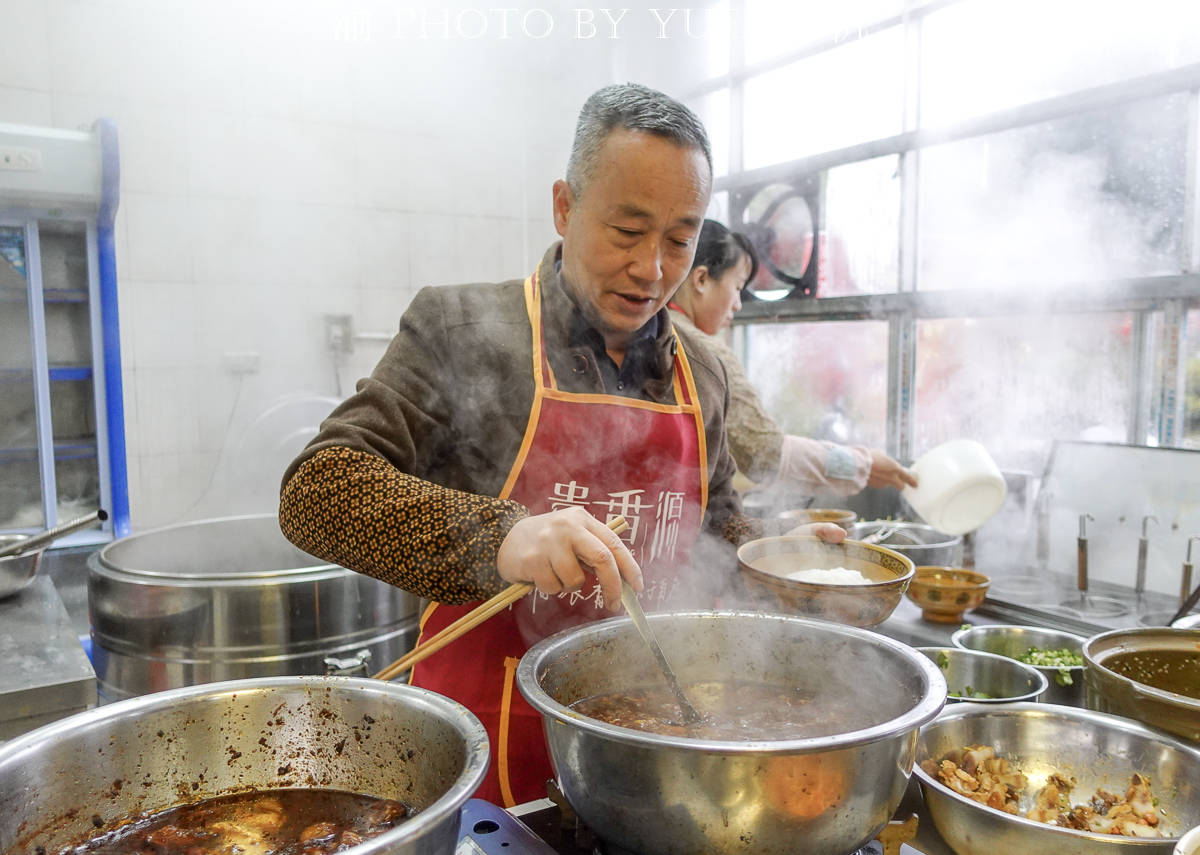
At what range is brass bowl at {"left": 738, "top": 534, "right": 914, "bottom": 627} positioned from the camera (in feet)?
→ 4.85

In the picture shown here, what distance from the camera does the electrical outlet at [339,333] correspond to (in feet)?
15.7

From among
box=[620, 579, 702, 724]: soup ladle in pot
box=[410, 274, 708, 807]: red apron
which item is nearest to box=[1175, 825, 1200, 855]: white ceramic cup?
box=[620, 579, 702, 724]: soup ladle in pot

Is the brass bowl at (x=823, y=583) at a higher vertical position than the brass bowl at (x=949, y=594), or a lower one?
higher

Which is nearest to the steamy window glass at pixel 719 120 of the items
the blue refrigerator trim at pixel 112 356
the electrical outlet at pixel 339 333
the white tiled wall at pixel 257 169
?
the white tiled wall at pixel 257 169

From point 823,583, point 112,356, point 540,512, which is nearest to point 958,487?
point 823,583

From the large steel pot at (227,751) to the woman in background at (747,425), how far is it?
2.35 m

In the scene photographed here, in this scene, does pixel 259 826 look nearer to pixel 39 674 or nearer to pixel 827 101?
pixel 39 674

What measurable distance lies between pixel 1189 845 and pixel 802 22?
14.8ft

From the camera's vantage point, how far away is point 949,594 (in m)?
2.69

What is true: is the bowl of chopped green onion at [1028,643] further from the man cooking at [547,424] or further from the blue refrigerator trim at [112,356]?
the blue refrigerator trim at [112,356]

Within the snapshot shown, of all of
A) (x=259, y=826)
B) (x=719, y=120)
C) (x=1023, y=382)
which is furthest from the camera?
(x=719, y=120)

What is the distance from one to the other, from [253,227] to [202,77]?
78 cm

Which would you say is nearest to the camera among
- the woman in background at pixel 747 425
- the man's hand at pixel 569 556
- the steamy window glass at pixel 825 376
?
the man's hand at pixel 569 556

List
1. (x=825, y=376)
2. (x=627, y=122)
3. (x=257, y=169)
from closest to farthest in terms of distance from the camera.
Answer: (x=627, y=122) → (x=257, y=169) → (x=825, y=376)
